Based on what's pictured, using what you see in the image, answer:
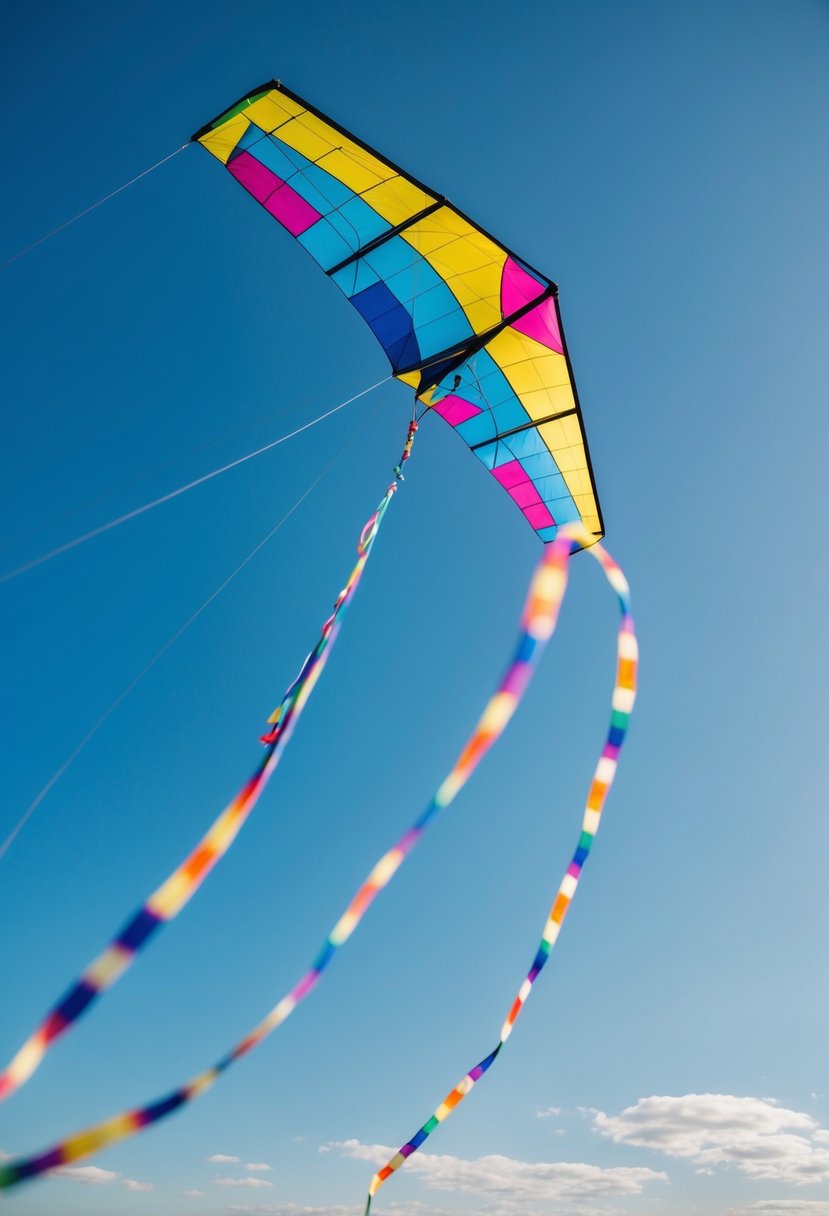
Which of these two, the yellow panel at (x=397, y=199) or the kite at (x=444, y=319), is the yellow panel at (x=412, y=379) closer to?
the kite at (x=444, y=319)

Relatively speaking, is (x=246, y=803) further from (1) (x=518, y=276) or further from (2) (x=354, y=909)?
(1) (x=518, y=276)

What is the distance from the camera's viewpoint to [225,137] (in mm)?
6082

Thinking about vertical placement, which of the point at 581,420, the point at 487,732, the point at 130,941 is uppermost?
the point at 581,420

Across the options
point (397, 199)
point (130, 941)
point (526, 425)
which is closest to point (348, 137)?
point (397, 199)

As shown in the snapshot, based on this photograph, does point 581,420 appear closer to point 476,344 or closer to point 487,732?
point 476,344

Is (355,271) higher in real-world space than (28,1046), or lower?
higher

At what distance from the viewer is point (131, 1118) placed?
1.40 m

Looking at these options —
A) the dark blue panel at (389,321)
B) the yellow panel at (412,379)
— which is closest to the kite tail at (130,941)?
the yellow panel at (412,379)

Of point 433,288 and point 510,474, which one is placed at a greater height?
point 433,288

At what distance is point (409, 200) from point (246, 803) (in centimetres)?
616

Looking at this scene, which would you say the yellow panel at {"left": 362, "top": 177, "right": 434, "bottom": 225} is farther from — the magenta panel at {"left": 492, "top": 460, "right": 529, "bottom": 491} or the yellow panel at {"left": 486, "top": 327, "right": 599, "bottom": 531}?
the magenta panel at {"left": 492, "top": 460, "right": 529, "bottom": 491}

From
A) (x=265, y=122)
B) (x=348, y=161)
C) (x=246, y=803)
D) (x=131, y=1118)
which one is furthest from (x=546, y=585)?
(x=265, y=122)

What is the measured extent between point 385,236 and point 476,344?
4.85 ft

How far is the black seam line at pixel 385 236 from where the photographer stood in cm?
583
